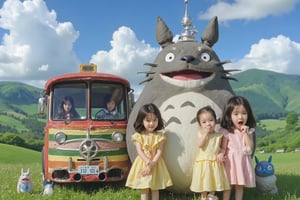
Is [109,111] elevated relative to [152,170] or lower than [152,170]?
elevated

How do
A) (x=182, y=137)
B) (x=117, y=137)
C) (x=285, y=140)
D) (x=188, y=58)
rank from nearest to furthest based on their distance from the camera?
(x=182, y=137) < (x=188, y=58) < (x=117, y=137) < (x=285, y=140)

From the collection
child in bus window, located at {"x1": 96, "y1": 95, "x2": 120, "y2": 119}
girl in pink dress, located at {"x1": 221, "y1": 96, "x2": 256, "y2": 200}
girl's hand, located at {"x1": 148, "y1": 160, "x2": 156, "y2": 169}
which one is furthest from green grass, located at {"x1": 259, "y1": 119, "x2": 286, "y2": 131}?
girl's hand, located at {"x1": 148, "y1": 160, "x2": 156, "y2": 169}

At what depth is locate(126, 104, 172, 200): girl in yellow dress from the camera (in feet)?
18.0

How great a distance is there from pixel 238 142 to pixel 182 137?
786 mm

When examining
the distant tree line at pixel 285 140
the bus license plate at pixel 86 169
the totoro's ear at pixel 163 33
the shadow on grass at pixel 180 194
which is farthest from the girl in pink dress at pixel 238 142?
the distant tree line at pixel 285 140

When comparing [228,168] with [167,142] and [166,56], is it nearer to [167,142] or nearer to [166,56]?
[167,142]

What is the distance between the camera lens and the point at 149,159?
5508mm

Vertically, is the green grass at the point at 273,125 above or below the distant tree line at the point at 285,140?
above

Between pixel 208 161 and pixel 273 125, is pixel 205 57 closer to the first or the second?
pixel 208 161

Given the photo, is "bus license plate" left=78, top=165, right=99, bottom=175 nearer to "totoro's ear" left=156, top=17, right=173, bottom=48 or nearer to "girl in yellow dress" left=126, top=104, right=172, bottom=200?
"girl in yellow dress" left=126, top=104, right=172, bottom=200

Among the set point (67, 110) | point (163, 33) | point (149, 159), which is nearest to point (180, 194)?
point (149, 159)

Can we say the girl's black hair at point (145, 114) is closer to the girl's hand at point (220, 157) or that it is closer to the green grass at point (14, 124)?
the girl's hand at point (220, 157)

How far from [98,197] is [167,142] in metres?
1.68

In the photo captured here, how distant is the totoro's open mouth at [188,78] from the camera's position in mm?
6258
